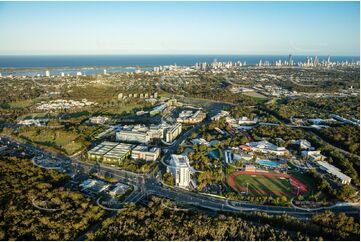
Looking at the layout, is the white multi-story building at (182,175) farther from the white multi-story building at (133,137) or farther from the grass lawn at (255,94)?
the grass lawn at (255,94)

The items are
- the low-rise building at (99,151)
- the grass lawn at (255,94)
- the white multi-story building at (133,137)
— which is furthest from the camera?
the grass lawn at (255,94)

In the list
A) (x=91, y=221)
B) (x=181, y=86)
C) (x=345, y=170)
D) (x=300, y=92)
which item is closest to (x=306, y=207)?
(x=345, y=170)

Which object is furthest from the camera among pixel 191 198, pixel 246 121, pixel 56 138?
pixel 246 121

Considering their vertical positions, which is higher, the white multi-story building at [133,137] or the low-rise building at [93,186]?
the white multi-story building at [133,137]

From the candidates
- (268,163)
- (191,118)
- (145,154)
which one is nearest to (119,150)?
(145,154)

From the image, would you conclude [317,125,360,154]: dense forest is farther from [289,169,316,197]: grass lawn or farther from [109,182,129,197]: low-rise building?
[109,182,129,197]: low-rise building

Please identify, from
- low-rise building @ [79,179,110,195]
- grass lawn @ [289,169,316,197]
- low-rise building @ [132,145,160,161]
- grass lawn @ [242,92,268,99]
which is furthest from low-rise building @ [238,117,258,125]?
low-rise building @ [79,179,110,195]

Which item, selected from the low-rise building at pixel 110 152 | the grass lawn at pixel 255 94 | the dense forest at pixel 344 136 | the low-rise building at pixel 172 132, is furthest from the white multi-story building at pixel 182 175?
the grass lawn at pixel 255 94

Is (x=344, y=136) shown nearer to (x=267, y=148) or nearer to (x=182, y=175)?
(x=267, y=148)
